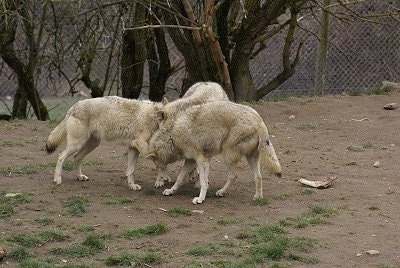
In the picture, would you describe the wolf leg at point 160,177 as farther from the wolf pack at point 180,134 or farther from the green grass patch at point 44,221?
the green grass patch at point 44,221

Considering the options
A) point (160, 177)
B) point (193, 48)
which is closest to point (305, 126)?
point (193, 48)

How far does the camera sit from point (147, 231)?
5973 mm

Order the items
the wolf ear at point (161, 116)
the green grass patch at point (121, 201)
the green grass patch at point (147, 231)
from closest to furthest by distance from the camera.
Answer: the green grass patch at point (147, 231), the green grass patch at point (121, 201), the wolf ear at point (161, 116)

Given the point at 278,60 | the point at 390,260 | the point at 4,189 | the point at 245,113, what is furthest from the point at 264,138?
the point at 278,60

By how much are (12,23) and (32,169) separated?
4.57 metres

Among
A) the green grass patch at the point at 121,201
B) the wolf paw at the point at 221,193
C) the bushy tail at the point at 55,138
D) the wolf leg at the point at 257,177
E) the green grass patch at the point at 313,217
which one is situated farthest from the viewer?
the bushy tail at the point at 55,138

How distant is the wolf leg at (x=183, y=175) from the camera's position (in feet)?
23.2

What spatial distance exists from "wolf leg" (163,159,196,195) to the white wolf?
27 centimetres

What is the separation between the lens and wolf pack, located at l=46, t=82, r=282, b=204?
6.80m

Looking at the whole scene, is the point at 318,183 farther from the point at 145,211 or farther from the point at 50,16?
the point at 50,16

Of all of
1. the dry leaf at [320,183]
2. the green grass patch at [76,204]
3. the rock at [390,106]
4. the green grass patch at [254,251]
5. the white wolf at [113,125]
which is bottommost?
the green grass patch at [254,251]

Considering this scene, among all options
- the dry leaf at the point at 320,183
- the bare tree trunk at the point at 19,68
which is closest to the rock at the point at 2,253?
the dry leaf at the point at 320,183

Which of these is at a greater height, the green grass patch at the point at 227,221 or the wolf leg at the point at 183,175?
the wolf leg at the point at 183,175

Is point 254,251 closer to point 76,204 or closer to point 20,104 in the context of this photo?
point 76,204
